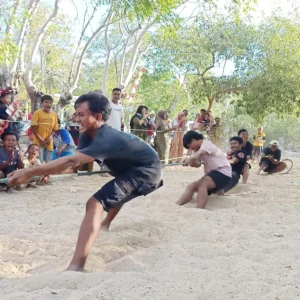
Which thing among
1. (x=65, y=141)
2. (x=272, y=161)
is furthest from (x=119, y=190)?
(x=272, y=161)

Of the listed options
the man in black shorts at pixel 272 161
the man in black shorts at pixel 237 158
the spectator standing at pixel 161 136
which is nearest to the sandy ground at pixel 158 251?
the man in black shorts at pixel 237 158

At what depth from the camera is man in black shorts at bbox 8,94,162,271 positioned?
267cm

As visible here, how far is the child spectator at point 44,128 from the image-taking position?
6.83 meters

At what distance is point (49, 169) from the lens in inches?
103

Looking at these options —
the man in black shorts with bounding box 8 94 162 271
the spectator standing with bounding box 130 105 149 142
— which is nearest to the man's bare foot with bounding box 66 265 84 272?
the man in black shorts with bounding box 8 94 162 271

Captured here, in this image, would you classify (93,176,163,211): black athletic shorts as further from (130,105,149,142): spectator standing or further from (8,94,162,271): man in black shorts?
(130,105,149,142): spectator standing

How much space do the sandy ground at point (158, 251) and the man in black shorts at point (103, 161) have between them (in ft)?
1.00

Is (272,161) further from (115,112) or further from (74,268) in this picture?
(74,268)

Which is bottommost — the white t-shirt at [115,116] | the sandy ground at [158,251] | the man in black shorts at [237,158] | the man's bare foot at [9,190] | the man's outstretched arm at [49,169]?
the man's bare foot at [9,190]

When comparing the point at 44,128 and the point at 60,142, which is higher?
the point at 44,128

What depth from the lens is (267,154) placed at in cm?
1001

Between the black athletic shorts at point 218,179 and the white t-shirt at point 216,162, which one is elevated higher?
the white t-shirt at point 216,162

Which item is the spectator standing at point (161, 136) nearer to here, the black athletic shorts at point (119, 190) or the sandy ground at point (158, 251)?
the sandy ground at point (158, 251)

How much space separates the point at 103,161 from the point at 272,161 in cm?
761
